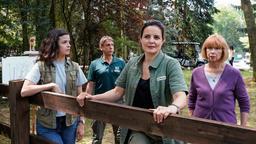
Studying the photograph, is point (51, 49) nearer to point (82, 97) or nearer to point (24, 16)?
point (82, 97)

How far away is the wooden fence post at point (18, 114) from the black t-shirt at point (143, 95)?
1290 millimetres

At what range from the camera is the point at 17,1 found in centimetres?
1065

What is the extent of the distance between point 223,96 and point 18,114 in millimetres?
1824

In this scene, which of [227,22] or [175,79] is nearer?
[175,79]

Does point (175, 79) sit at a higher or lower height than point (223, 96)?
higher

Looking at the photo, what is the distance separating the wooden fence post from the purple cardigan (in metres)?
1.56

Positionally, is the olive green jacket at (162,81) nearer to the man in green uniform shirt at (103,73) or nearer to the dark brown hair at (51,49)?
the dark brown hair at (51,49)

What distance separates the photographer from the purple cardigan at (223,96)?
11.9 ft

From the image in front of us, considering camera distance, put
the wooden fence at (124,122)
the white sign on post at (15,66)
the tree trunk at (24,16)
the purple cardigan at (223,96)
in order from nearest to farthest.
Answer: the wooden fence at (124,122) → the purple cardigan at (223,96) → the white sign on post at (15,66) → the tree trunk at (24,16)

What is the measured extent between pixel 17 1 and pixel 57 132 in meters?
7.57

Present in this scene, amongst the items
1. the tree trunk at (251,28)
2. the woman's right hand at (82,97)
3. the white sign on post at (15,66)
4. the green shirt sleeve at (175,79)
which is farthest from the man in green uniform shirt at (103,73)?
the tree trunk at (251,28)

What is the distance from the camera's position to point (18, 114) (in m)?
3.76

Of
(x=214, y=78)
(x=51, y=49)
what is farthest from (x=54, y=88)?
(x=214, y=78)

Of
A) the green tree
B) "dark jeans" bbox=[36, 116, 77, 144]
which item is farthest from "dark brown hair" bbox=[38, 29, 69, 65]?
the green tree
